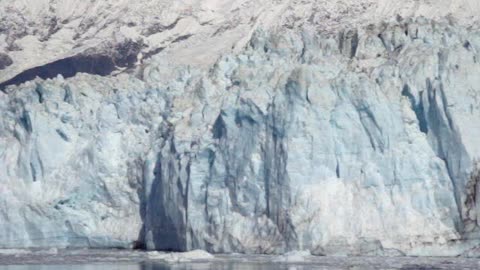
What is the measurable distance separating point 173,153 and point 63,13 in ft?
199

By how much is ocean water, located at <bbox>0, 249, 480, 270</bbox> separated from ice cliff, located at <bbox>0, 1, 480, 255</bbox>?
3.72 feet

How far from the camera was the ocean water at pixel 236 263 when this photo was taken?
35.4m

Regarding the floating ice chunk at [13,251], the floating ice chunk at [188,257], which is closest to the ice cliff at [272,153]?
the floating ice chunk at [13,251]

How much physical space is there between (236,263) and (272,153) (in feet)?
13.1

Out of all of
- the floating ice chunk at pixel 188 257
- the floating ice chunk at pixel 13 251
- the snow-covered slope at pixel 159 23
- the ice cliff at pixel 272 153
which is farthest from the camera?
the snow-covered slope at pixel 159 23

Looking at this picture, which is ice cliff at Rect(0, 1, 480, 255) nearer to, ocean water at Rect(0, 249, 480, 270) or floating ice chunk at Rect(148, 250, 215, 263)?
floating ice chunk at Rect(148, 250, 215, 263)

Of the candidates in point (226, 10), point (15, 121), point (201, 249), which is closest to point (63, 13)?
point (226, 10)

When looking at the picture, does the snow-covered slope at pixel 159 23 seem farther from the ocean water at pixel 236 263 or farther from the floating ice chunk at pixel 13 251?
the ocean water at pixel 236 263

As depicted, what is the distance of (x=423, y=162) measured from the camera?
3891 centimetres

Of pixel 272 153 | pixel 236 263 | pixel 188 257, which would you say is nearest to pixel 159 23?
pixel 272 153

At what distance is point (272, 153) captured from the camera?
39781 millimetres

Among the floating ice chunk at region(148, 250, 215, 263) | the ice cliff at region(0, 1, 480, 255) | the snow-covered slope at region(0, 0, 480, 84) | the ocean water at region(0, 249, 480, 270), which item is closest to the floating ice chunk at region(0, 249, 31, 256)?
the ice cliff at region(0, 1, 480, 255)

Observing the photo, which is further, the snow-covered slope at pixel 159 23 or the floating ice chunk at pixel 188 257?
the snow-covered slope at pixel 159 23

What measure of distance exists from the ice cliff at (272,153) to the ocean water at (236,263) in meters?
1.13
